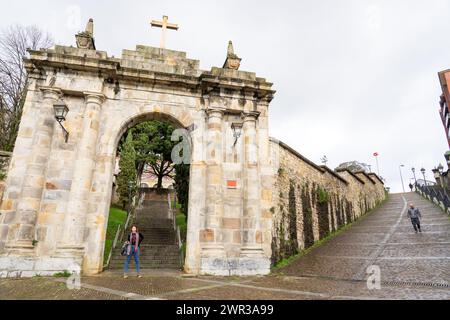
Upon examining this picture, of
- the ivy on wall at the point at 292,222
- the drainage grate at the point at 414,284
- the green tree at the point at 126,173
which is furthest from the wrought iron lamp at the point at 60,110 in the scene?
the green tree at the point at 126,173

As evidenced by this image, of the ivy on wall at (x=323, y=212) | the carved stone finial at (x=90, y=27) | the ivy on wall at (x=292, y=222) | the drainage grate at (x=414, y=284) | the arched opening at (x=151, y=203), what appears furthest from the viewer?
the ivy on wall at (x=323, y=212)

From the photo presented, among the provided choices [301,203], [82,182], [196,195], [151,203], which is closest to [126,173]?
[151,203]

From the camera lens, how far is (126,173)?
2266 cm

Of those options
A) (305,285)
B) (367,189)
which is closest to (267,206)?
(305,285)

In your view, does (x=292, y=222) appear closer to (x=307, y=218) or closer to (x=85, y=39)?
(x=307, y=218)

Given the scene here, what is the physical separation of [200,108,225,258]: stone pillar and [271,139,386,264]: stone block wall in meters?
1.90

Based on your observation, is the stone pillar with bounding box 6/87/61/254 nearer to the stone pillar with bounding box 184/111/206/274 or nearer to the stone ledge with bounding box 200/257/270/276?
the stone pillar with bounding box 184/111/206/274

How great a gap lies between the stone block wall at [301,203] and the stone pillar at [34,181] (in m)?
6.68

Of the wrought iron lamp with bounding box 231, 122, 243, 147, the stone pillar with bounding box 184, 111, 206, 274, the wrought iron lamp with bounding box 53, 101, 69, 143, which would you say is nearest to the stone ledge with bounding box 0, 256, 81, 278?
the stone pillar with bounding box 184, 111, 206, 274

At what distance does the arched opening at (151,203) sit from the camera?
10.3 m

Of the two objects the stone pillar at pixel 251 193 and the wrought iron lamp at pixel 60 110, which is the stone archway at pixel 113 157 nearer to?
the stone pillar at pixel 251 193

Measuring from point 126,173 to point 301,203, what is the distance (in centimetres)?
1606
